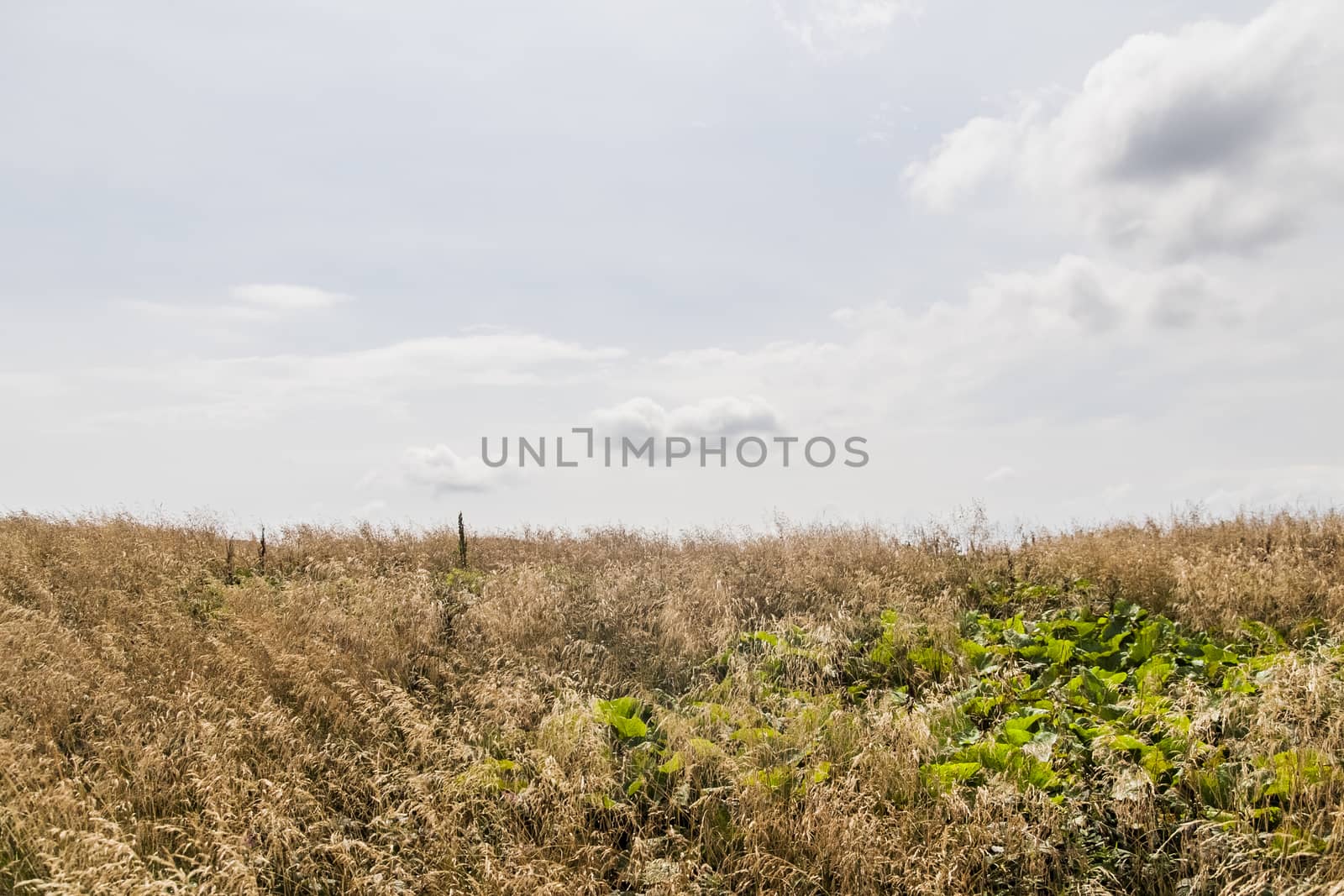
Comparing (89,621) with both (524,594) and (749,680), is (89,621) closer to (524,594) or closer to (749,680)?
(524,594)

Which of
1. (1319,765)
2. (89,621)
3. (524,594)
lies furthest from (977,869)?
(89,621)

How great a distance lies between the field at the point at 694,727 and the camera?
441 centimetres

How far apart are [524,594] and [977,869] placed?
5.84 meters

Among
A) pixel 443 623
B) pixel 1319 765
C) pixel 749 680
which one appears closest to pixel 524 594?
pixel 443 623

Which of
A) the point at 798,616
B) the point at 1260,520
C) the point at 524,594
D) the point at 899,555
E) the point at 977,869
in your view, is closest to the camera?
the point at 977,869

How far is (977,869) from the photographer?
4.37 m

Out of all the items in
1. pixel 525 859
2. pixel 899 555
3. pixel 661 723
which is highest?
pixel 899 555

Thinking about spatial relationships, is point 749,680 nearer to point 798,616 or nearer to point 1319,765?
point 798,616

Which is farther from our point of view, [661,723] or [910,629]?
[910,629]

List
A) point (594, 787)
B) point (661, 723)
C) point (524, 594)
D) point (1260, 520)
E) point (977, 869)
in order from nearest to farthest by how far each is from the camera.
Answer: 1. point (977, 869)
2. point (594, 787)
3. point (661, 723)
4. point (524, 594)
5. point (1260, 520)

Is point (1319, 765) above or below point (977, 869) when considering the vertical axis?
above

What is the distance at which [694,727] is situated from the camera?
235 inches

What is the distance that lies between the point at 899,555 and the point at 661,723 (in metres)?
5.45

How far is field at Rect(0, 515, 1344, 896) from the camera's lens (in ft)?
14.5
